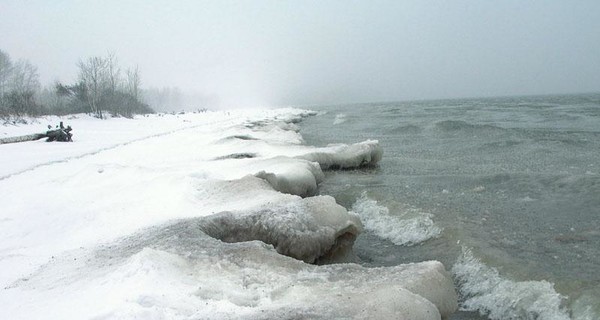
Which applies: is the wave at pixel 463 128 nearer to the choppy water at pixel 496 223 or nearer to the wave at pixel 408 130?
the wave at pixel 408 130

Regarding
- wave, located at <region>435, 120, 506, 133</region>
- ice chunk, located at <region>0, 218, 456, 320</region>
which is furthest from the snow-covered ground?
wave, located at <region>435, 120, 506, 133</region>

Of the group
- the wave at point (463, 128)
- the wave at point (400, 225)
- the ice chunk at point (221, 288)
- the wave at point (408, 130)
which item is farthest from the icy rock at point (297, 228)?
the wave at point (408, 130)

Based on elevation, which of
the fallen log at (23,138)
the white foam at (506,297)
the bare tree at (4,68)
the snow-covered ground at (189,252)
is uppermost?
the bare tree at (4,68)

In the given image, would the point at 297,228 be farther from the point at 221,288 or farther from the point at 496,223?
the point at 496,223

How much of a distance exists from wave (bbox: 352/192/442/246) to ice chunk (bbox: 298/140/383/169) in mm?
5151

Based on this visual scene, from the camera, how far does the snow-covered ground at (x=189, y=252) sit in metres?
3.99

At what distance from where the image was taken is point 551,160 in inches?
605

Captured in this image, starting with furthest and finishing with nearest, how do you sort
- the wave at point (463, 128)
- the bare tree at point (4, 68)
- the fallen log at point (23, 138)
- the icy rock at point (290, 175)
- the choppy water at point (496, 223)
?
the bare tree at point (4, 68)
the wave at point (463, 128)
the fallen log at point (23, 138)
the icy rock at point (290, 175)
the choppy water at point (496, 223)

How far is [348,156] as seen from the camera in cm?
1563

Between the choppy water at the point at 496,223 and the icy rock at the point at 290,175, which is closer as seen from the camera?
the choppy water at the point at 496,223

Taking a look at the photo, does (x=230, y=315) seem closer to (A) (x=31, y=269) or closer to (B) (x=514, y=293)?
(A) (x=31, y=269)

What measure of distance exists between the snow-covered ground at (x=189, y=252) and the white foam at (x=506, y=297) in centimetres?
115

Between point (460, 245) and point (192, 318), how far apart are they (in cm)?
504

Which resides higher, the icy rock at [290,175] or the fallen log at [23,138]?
the fallen log at [23,138]
